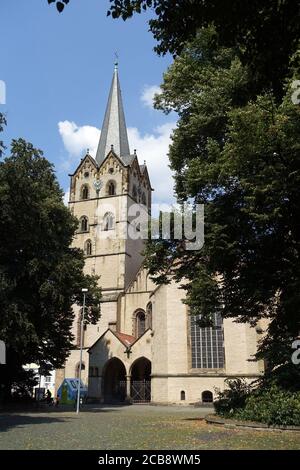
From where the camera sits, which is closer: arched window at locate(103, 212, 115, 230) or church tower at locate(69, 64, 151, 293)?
church tower at locate(69, 64, 151, 293)

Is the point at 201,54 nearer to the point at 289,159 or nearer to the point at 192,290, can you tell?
the point at 289,159

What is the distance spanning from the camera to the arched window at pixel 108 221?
2168 inches

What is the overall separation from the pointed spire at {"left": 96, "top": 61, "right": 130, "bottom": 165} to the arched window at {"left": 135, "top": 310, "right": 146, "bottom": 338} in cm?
2090

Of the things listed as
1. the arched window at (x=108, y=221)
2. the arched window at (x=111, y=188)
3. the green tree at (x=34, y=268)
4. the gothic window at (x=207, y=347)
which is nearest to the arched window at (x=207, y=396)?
the gothic window at (x=207, y=347)

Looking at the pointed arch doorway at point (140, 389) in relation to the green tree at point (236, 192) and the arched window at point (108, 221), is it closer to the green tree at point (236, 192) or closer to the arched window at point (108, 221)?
the arched window at point (108, 221)

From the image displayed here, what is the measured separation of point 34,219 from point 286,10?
15518 mm

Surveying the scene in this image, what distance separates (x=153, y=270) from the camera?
1870 centimetres

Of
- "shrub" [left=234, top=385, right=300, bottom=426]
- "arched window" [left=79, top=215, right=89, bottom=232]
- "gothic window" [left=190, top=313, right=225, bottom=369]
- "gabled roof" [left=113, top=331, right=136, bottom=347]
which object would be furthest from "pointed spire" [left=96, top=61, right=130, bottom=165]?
"shrub" [left=234, top=385, right=300, bottom=426]

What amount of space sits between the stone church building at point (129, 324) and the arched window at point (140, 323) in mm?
99

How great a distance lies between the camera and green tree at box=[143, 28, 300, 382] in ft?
46.9

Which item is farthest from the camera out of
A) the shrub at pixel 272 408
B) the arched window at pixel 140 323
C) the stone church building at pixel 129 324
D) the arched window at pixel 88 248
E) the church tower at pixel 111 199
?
the arched window at pixel 88 248

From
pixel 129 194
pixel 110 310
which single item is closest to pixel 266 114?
pixel 110 310

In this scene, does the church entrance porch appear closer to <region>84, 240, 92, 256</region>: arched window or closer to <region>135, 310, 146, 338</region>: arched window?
<region>135, 310, 146, 338</region>: arched window

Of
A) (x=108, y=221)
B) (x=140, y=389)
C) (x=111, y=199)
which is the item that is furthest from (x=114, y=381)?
(x=111, y=199)
